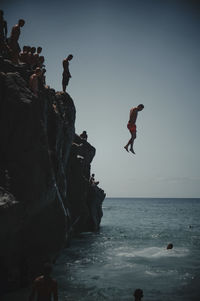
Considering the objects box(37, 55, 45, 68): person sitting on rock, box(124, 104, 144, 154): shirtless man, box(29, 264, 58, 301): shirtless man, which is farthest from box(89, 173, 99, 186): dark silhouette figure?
box(29, 264, 58, 301): shirtless man

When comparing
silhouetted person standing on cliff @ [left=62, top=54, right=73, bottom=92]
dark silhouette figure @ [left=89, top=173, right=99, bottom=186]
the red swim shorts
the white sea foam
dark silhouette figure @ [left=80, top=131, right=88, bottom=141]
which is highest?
silhouetted person standing on cliff @ [left=62, top=54, right=73, bottom=92]

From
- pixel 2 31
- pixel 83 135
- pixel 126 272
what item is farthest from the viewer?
pixel 83 135

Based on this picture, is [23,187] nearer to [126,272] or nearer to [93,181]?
[126,272]

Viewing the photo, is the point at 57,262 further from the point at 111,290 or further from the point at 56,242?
the point at 111,290

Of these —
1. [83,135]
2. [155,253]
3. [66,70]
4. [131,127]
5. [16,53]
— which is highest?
[66,70]

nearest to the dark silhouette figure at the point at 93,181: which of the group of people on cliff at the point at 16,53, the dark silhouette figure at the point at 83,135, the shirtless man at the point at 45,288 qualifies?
the dark silhouette figure at the point at 83,135

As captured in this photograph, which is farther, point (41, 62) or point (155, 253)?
point (155, 253)

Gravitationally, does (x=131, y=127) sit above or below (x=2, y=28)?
below

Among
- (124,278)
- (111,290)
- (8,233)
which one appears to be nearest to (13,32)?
(8,233)

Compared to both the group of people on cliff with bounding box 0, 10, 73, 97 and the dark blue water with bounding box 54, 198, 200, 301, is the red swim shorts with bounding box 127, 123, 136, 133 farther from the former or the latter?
the dark blue water with bounding box 54, 198, 200, 301

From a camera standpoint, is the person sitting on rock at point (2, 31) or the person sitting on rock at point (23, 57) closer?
the person sitting on rock at point (2, 31)

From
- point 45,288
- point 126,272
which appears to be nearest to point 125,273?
point 126,272

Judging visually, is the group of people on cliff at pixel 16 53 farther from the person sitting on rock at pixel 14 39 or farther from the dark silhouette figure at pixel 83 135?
the dark silhouette figure at pixel 83 135

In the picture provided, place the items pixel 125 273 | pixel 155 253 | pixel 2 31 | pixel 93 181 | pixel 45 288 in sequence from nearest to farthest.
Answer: pixel 45 288, pixel 2 31, pixel 125 273, pixel 155 253, pixel 93 181
